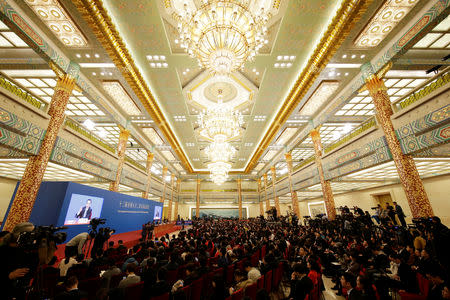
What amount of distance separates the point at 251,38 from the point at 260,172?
19956mm

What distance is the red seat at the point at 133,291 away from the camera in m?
2.18

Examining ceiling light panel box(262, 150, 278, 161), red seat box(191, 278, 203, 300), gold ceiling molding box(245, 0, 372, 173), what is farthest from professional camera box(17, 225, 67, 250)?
ceiling light panel box(262, 150, 278, 161)

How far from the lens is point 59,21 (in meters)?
5.27

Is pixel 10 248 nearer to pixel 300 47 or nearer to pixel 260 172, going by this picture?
pixel 300 47

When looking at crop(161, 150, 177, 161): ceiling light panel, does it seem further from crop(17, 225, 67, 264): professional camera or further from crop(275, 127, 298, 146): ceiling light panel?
crop(17, 225, 67, 264): professional camera

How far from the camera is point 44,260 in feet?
8.43

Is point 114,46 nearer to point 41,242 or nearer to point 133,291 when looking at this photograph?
point 41,242

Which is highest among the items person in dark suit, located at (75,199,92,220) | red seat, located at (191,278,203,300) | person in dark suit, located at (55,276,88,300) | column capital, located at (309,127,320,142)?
column capital, located at (309,127,320,142)

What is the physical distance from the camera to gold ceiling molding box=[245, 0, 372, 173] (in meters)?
4.83

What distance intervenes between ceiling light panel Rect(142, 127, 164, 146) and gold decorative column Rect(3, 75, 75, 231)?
5.57 m

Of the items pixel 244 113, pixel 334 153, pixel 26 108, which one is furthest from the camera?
pixel 244 113

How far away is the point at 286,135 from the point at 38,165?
41.9 ft

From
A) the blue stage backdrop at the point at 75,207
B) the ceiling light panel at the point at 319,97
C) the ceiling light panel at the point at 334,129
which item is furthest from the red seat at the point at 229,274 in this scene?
the ceiling light panel at the point at 334,129

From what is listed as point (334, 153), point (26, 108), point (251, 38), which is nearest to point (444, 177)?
point (334, 153)
